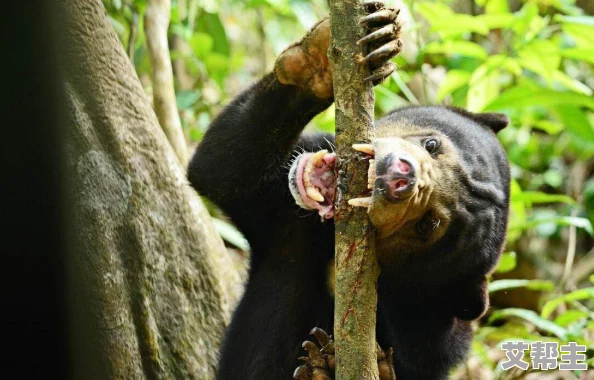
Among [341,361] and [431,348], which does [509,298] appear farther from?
[341,361]

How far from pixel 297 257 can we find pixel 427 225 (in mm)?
998

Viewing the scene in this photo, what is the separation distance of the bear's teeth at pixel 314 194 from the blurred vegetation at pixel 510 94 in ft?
2.50

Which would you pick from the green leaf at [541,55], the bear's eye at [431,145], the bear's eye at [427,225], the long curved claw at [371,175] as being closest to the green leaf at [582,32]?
the green leaf at [541,55]

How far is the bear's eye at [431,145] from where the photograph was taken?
11.0 ft

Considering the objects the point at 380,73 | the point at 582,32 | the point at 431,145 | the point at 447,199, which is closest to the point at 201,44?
the point at 582,32

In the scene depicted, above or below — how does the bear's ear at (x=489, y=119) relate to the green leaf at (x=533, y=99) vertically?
above

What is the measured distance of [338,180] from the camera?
2514 millimetres

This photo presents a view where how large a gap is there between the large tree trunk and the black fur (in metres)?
0.24

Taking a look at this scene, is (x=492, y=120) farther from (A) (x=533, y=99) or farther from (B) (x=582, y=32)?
(B) (x=582, y=32)

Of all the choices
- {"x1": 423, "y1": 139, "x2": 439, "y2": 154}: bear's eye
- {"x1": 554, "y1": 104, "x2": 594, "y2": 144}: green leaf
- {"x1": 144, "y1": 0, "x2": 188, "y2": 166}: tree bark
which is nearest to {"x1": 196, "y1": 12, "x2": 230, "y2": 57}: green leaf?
{"x1": 144, "y1": 0, "x2": 188, "y2": 166}: tree bark

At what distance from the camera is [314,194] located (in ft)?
9.58

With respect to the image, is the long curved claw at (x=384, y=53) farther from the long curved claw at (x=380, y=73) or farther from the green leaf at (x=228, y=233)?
the green leaf at (x=228, y=233)

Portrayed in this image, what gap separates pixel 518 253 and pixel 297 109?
5250 millimetres

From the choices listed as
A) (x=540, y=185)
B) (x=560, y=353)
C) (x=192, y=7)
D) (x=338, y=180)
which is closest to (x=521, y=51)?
(x=560, y=353)
